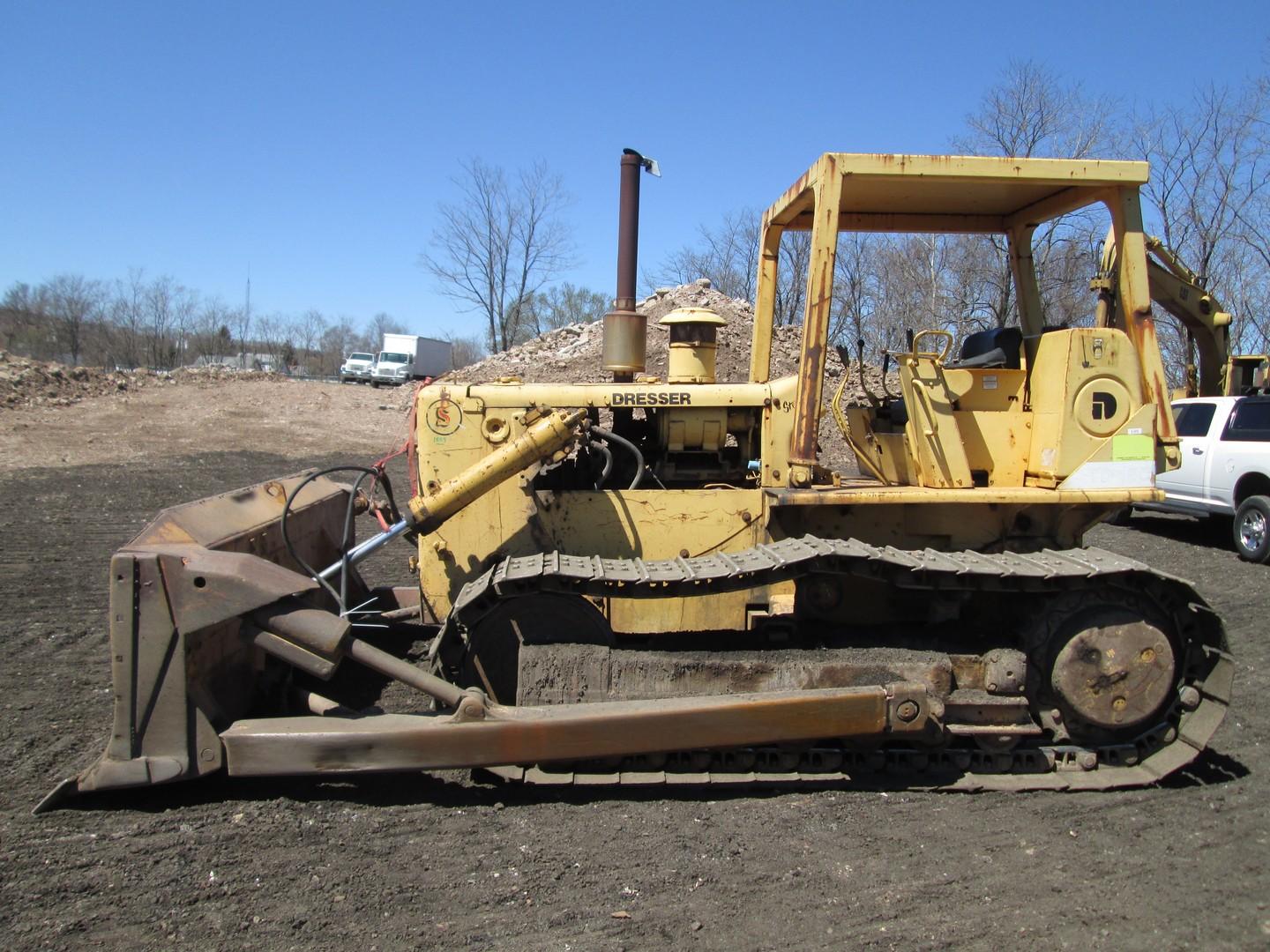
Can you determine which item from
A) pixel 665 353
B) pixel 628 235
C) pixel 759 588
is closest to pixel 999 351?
pixel 759 588

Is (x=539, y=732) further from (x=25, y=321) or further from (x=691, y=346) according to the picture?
(x=25, y=321)

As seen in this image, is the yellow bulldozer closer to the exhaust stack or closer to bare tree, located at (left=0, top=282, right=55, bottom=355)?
the exhaust stack

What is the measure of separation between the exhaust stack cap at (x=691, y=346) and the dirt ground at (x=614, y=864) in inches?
96.5

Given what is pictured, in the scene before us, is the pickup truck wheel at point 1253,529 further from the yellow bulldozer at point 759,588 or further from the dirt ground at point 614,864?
the yellow bulldozer at point 759,588

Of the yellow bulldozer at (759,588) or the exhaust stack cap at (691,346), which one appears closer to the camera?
the yellow bulldozer at (759,588)

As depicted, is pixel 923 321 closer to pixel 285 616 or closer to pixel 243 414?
pixel 243 414

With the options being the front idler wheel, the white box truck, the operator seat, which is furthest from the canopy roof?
the white box truck

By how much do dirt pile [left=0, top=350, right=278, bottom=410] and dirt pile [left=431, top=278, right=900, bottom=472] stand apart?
8.13m

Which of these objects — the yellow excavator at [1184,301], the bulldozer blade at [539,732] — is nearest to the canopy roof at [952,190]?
the yellow excavator at [1184,301]

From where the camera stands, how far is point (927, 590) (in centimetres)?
454

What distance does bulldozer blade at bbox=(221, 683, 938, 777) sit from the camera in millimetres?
3891

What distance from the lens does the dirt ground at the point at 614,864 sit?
10.5 ft

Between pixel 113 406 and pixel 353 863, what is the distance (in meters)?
23.1

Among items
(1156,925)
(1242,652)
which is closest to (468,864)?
(1156,925)
